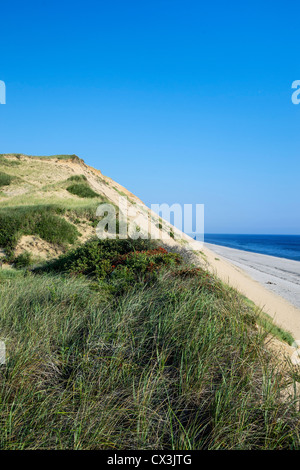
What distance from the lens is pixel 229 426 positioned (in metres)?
3.02

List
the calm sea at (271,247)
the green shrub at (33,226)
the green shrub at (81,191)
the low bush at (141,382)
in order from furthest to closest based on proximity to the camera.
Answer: the calm sea at (271,247)
the green shrub at (81,191)
the green shrub at (33,226)
the low bush at (141,382)

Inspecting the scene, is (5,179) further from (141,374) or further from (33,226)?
(141,374)

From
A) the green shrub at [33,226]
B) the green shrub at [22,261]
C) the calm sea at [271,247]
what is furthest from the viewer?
the calm sea at [271,247]

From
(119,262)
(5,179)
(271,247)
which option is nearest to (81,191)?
(5,179)

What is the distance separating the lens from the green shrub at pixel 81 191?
2612cm

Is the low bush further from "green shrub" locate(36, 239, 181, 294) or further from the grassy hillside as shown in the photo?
"green shrub" locate(36, 239, 181, 294)

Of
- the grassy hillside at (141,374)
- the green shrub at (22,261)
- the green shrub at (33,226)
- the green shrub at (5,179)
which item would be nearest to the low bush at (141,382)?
the grassy hillside at (141,374)

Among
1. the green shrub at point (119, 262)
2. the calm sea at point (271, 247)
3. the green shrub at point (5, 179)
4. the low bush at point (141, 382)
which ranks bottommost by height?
the calm sea at point (271, 247)

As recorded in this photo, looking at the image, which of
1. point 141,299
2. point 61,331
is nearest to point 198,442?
point 61,331

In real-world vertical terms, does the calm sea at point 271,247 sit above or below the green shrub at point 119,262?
below

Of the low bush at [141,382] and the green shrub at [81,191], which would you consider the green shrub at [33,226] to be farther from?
the low bush at [141,382]

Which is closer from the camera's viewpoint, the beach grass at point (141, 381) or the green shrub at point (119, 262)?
the beach grass at point (141, 381)
